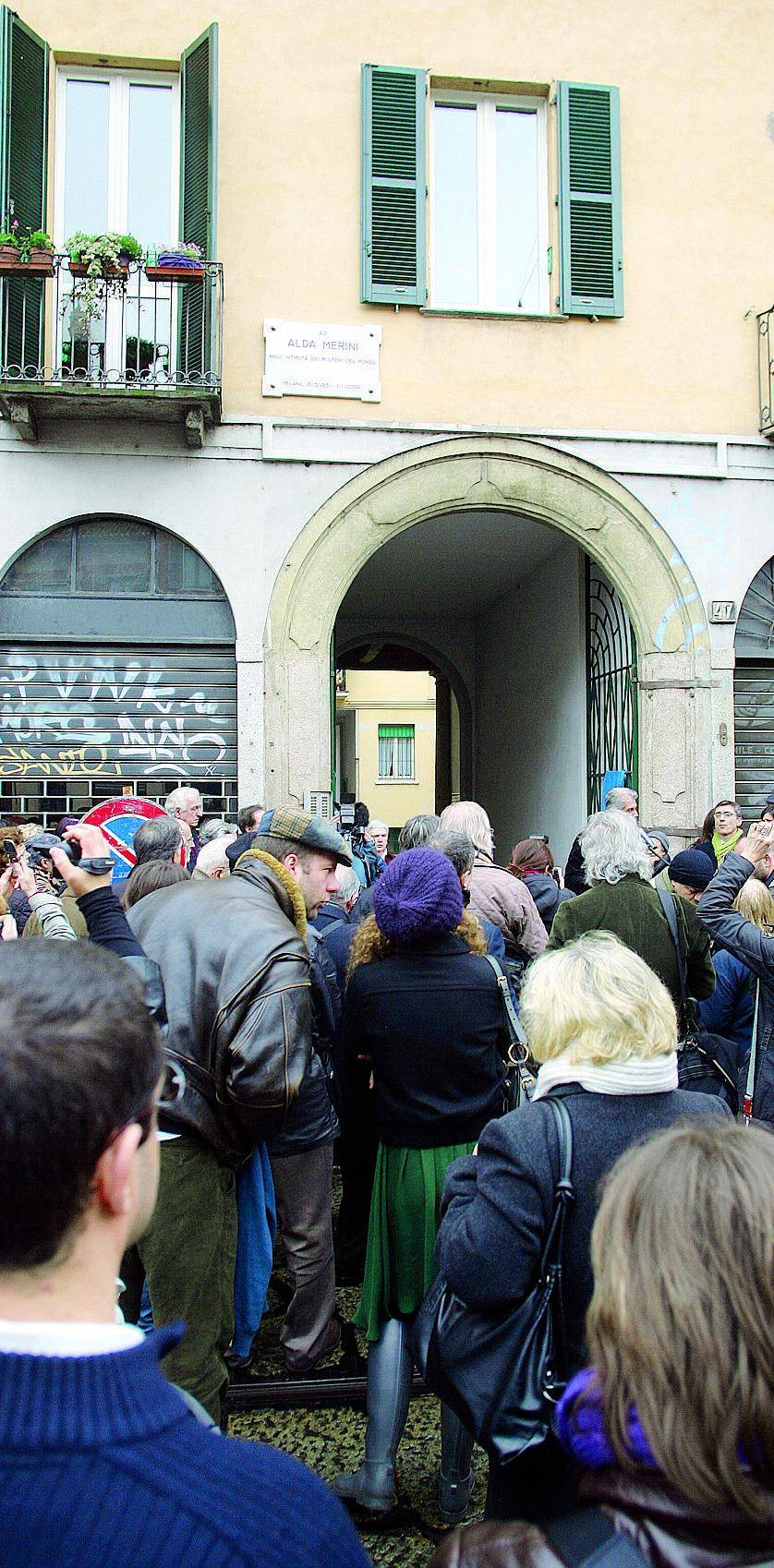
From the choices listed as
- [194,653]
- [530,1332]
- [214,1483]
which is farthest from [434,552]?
[214,1483]

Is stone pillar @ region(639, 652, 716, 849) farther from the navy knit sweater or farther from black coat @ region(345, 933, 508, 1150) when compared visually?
the navy knit sweater

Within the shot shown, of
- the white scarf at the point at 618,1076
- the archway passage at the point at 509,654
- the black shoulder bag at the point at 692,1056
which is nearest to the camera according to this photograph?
the white scarf at the point at 618,1076

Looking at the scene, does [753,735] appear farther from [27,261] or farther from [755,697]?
[27,261]

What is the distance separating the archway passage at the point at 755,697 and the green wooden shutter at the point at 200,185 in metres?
5.33

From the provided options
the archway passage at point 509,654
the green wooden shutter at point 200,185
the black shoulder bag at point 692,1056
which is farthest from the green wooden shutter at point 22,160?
the black shoulder bag at point 692,1056

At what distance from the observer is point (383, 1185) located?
10.7 ft

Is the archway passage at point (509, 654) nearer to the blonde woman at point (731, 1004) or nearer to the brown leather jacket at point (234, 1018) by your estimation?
the blonde woman at point (731, 1004)

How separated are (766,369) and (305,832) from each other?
849 centimetres

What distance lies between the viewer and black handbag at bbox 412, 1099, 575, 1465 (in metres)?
2.09

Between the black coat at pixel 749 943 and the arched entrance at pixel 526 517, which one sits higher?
the arched entrance at pixel 526 517

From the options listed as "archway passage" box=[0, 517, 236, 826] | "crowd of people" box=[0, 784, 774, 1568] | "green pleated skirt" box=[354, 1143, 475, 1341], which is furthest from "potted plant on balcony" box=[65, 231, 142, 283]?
"green pleated skirt" box=[354, 1143, 475, 1341]

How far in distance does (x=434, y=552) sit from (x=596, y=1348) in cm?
1262

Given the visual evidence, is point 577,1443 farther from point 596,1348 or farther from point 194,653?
point 194,653

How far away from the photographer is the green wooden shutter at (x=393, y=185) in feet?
31.9
